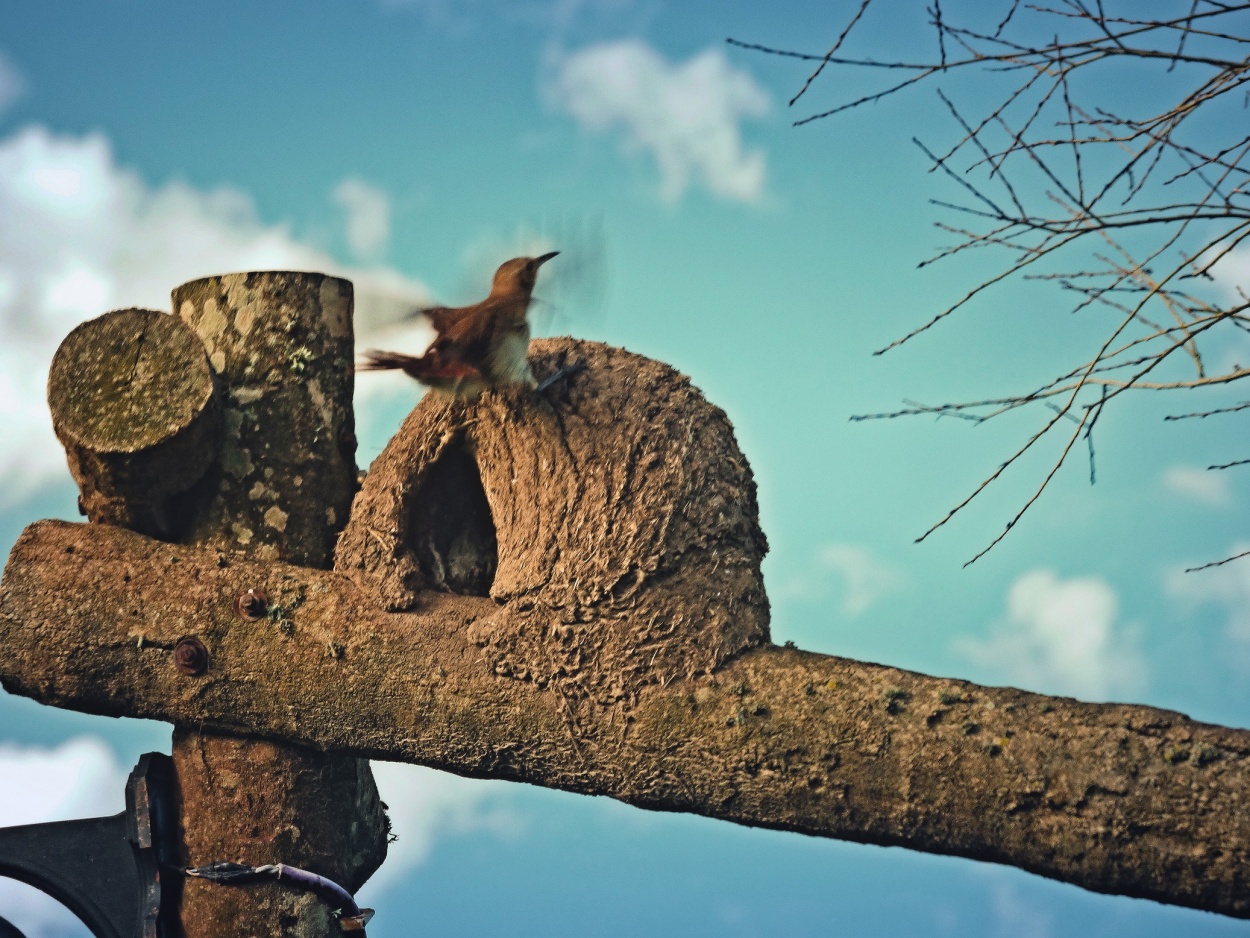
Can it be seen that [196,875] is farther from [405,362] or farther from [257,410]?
[405,362]

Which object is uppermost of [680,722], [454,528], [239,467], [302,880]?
[239,467]

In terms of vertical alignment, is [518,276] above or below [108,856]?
above

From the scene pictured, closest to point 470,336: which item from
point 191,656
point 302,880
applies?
point 191,656

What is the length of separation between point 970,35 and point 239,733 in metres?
3.03

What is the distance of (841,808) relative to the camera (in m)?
3.38

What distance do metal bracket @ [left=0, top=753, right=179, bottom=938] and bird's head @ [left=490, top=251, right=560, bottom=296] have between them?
196 cm

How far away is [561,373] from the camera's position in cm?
391

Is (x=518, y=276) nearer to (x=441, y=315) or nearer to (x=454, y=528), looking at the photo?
(x=441, y=315)

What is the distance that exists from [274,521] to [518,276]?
1226 mm

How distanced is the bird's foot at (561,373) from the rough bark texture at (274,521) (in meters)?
0.81

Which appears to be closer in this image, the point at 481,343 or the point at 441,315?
the point at 481,343

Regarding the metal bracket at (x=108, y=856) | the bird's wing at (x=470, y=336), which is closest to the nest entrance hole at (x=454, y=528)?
the bird's wing at (x=470, y=336)

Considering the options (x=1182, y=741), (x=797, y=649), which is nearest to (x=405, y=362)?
(x=797, y=649)

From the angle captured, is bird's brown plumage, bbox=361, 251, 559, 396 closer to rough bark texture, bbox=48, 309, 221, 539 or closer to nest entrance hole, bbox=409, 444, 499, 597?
nest entrance hole, bbox=409, 444, 499, 597
